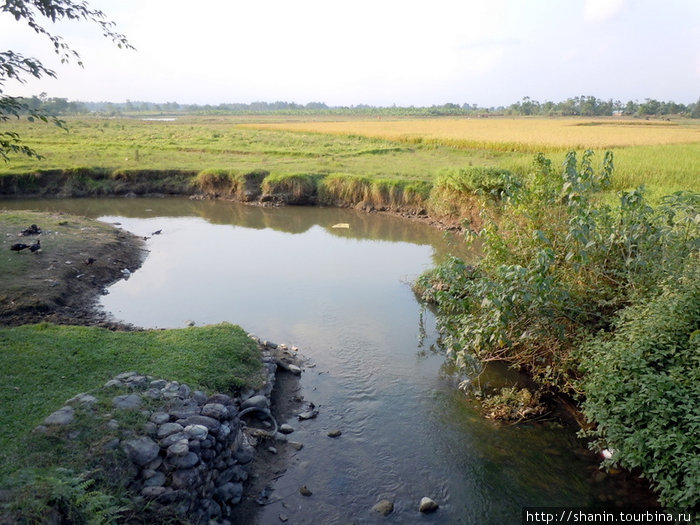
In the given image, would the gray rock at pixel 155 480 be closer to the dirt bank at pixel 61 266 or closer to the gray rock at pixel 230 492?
the gray rock at pixel 230 492

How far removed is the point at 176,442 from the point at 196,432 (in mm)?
242

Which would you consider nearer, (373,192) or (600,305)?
(600,305)

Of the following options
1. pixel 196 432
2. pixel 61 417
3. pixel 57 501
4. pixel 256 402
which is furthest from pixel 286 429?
pixel 57 501

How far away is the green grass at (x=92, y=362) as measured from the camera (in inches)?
230

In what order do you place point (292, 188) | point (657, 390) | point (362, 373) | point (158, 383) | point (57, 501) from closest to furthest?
point (57, 501), point (657, 390), point (158, 383), point (362, 373), point (292, 188)

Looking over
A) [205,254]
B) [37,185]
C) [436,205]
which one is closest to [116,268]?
[205,254]

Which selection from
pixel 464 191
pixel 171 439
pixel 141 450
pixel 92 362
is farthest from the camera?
pixel 464 191

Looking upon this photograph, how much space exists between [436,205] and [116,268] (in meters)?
11.3

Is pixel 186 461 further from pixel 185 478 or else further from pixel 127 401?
pixel 127 401

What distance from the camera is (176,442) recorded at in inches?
214

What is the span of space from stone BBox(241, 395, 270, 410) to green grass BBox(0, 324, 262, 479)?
32 cm

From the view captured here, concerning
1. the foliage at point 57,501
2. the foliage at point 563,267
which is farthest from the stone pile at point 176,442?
the foliage at point 563,267

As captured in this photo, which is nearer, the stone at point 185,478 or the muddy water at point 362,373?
the stone at point 185,478

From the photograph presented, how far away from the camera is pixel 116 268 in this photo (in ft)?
44.3
